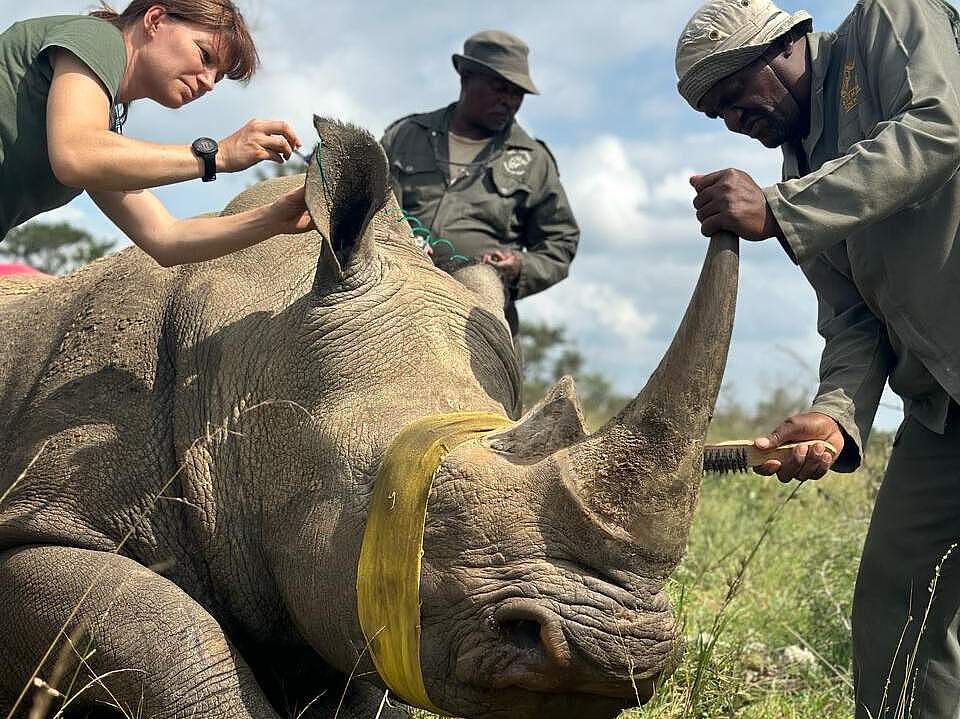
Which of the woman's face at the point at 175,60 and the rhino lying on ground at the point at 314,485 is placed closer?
the rhino lying on ground at the point at 314,485

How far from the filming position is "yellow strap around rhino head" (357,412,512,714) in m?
3.16

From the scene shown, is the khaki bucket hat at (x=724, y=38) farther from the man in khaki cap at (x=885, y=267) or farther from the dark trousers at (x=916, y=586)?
the dark trousers at (x=916, y=586)

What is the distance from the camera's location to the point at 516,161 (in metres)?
7.85

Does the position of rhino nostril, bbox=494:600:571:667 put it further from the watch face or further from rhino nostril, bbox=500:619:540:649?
the watch face

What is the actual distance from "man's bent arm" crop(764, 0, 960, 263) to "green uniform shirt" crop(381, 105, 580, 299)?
3507 millimetres

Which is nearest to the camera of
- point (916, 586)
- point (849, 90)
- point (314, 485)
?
point (314, 485)

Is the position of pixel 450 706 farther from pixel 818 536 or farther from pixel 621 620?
pixel 818 536

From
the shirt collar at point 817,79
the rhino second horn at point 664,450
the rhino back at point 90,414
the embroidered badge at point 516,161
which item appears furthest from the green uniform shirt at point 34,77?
the embroidered badge at point 516,161

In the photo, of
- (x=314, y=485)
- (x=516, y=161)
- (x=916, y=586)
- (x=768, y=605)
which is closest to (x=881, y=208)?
(x=916, y=586)

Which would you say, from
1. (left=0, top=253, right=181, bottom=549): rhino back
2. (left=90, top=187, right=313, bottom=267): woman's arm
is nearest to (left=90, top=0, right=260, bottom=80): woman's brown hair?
(left=90, top=187, right=313, bottom=267): woman's arm

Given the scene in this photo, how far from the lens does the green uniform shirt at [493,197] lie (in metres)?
7.62

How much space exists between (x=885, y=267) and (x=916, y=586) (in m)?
1.09

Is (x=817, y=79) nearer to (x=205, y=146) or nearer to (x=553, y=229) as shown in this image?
(x=205, y=146)

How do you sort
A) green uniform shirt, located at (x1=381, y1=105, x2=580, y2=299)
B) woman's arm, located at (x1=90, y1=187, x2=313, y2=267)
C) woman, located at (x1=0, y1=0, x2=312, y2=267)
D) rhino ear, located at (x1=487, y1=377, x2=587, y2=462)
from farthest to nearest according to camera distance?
green uniform shirt, located at (x1=381, y1=105, x2=580, y2=299)
woman's arm, located at (x1=90, y1=187, x2=313, y2=267)
woman, located at (x1=0, y1=0, x2=312, y2=267)
rhino ear, located at (x1=487, y1=377, x2=587, y2=462)
